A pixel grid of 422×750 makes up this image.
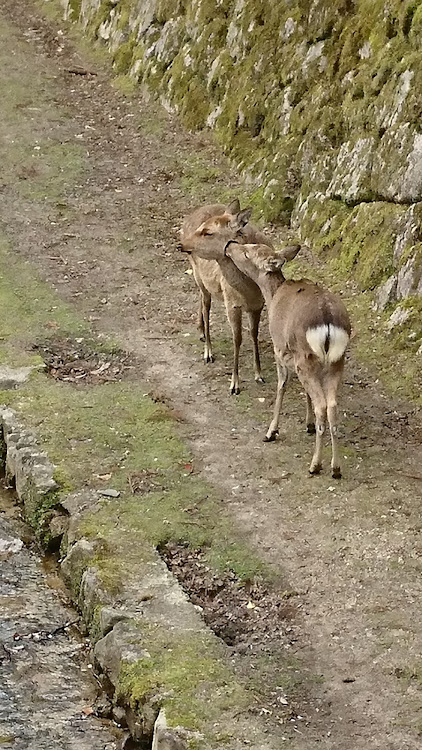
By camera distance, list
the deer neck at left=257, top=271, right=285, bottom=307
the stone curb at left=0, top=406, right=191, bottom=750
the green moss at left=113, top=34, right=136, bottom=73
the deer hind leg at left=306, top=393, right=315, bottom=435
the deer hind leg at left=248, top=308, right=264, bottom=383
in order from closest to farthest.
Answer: the stone curb at left=0, top=406, right=191, bottom=750 → the deer hind leg at left=306, top=393, right=315, bottom=435 → the deer neck at left=257, top=271, right=285, bottom=307 → the deer hind leg at left=248, top=308, right=264, bottom=383 → the green moss at left=113, top=34, right=136, bottom=73

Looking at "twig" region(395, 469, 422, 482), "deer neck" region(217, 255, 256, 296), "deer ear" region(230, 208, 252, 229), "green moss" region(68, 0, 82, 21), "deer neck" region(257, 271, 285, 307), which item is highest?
"deer ear" region(230, 208, 252, 229)

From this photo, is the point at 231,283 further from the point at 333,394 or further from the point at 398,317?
the point at 333,394

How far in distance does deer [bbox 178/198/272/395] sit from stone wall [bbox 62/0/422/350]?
158cm

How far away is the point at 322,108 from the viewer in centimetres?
1317

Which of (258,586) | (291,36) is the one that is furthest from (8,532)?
(291,36)

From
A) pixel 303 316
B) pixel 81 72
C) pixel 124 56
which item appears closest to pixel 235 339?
pixel 303 316

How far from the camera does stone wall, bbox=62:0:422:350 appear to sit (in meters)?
11.0

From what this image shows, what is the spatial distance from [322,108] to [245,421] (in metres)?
5.82

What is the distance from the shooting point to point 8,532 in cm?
802

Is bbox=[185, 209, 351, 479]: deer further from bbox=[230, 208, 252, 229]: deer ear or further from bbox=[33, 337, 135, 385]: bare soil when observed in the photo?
bbox=[33, 337, 135, 385]: bare soil

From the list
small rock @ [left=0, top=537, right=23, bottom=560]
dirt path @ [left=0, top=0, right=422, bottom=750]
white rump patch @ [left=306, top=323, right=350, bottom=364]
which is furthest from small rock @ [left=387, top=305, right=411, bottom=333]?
small rock @ [left=0, top=537, right=23, bottom=560]

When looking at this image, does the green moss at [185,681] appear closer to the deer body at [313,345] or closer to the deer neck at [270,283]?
the deer body at [313,345]

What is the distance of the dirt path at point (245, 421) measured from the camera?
580 cm

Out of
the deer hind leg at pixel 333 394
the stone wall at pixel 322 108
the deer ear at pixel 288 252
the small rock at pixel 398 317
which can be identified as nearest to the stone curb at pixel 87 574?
the deer hind leg at pixel 333 394
